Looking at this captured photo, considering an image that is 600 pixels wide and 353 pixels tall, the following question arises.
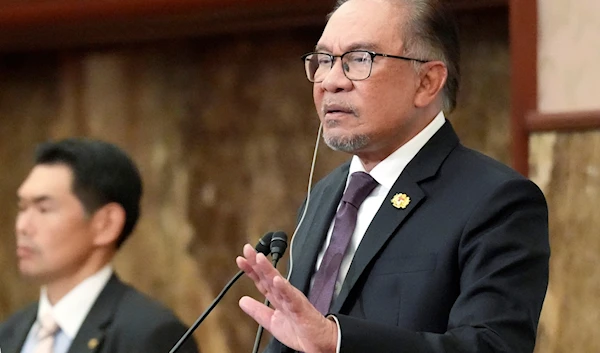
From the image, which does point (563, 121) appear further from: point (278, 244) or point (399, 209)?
point (278, 244)

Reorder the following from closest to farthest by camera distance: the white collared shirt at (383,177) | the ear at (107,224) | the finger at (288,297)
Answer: the finger at (288,297)
the white collared shirt at (383,177)
the ear at (107,224)

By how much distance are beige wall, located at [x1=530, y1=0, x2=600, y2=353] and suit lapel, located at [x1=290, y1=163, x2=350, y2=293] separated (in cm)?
113

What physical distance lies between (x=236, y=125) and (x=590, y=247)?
65.0 inches

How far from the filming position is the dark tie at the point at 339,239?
76.8 inches

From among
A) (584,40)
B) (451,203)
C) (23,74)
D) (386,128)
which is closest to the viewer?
(451,203)

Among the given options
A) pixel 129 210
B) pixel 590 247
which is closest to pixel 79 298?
pixel 129 210

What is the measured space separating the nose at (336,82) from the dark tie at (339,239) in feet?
0.59

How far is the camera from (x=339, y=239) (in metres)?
2.01

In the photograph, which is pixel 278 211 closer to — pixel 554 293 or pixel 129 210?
pixel 129 210

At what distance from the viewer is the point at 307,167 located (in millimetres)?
4133

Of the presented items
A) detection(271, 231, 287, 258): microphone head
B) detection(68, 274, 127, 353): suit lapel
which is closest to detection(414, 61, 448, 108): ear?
detection(271, 231, 287, 258): microphone head

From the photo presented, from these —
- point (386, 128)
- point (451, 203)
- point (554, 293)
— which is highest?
point (386, 128)

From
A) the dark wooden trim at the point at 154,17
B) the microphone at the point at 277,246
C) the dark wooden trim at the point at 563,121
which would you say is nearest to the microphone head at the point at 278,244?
the microphone at the point at 277,246

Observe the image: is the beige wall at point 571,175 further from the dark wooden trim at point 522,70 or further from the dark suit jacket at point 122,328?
the dark suit jacket at point 122,328
